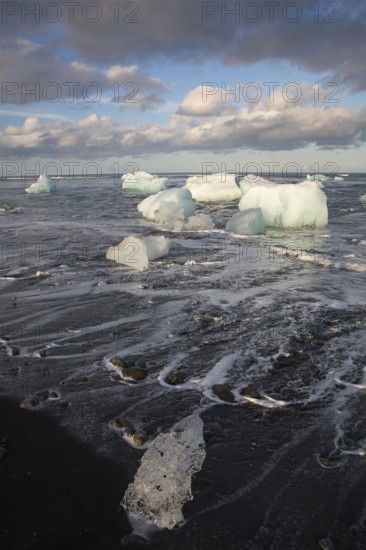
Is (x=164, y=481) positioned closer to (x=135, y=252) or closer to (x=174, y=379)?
(x=174, y=379)

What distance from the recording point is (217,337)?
4676 millimetres

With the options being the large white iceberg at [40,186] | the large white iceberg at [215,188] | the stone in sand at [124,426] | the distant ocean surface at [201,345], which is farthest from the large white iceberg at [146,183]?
the stone in sand at [124,426]

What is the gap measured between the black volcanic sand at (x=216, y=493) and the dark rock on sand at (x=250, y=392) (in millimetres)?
360

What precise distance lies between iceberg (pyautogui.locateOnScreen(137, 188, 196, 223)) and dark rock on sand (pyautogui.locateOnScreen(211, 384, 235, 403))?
12.2m

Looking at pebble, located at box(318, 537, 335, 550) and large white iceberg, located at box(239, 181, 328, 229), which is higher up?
large white iceberg, located at box(239, 181, 328, 229)

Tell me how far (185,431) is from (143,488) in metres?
0.59

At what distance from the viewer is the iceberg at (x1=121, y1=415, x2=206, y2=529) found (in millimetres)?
2211

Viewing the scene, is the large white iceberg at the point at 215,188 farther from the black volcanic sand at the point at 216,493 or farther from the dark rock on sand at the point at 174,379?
the black volcanic sand at the point at 216,493

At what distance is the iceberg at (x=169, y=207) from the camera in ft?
51.5

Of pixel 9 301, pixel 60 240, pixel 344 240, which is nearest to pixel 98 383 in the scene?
pixel 9 301

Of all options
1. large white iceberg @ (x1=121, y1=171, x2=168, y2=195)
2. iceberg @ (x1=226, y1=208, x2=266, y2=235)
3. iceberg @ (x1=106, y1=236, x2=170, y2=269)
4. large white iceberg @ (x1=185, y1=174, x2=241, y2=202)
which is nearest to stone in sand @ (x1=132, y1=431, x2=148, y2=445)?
iceberg @ (x1=106, y1=236, x2=170, y2=269)

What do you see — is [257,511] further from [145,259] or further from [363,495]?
[145,259]

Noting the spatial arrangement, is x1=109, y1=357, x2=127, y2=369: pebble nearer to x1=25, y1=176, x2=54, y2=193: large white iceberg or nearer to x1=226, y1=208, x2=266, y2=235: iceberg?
x1=226, y1=208, x2=266, y2=235: iceberg

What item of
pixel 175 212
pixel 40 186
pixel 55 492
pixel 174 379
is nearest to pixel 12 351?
pixel 174 379
